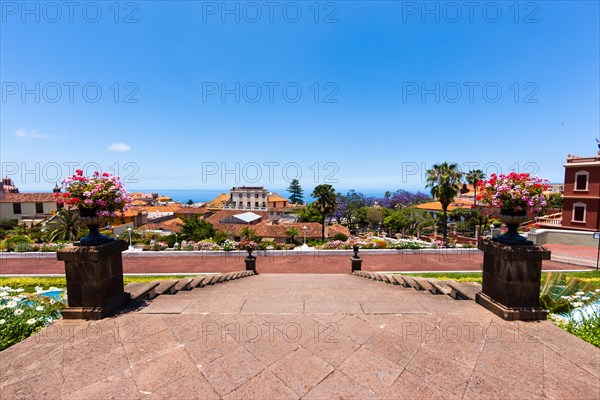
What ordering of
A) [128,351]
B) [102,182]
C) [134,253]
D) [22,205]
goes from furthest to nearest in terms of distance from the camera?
[22,205], [134,253], [102,182], [128,351]

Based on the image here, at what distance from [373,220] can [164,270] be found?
138 feet

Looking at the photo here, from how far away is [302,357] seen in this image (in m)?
2.96

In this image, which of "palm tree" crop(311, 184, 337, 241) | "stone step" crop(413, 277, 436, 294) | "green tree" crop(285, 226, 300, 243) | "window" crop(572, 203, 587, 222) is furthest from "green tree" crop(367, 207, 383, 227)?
"stone step" crop(413, 277, 436, 294)

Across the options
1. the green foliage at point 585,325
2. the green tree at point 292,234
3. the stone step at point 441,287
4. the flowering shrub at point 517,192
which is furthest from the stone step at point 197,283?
the green tree at point 292,234

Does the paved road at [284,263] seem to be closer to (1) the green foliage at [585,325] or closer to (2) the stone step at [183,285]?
(2) the stone step at [183,285]

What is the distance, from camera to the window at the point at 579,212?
70.4 ft

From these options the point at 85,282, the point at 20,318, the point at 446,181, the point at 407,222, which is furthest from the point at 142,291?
the point at 407,222

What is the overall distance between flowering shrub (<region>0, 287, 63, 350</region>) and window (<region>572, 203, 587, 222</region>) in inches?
1283

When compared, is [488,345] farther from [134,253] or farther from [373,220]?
[373,220]

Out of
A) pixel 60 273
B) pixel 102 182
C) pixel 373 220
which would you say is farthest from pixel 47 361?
pixel 373 220

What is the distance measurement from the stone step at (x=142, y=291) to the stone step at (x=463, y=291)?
619cm

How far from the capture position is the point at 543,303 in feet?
17.3

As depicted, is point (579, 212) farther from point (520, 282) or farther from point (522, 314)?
point (522, 314)

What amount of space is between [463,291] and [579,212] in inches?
1036
